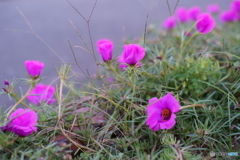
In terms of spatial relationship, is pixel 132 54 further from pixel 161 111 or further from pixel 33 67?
pixel 33 67

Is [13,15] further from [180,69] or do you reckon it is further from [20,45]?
[180,69]

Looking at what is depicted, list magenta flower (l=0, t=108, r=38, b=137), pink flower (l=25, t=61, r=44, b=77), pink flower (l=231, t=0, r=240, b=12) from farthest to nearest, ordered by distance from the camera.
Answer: pink flower (l=231, t=0, r=240, b=12) → pink flower (l=25, t=61, r=44, b=77) → magenta flower (l=0, t=108, r=38, b=137)

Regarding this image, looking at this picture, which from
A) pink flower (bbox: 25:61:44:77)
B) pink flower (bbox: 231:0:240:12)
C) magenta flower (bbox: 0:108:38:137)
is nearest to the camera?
magenta flower (bbox: 0:108:38:137)

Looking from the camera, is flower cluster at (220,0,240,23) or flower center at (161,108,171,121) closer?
flower center at (161,108,171,121)

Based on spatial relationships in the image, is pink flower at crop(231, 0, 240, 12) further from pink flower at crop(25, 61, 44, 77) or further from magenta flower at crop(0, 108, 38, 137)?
magenta flower at crop(0, 108, 38, 137)

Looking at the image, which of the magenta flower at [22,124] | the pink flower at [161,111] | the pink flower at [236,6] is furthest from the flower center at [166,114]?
the pink flower at [236,6]

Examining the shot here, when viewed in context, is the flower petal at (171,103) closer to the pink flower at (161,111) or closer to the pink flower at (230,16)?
the pink flower at (161,111)

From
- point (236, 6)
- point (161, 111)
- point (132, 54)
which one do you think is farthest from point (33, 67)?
point (236, 6)

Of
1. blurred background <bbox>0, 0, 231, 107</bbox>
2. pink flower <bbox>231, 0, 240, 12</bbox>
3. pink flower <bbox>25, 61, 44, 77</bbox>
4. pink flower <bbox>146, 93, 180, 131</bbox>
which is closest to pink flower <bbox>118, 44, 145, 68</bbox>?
pink flower <bbox>146, 93, 180, 131</bbox>

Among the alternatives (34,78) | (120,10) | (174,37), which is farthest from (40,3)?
(34,78)
